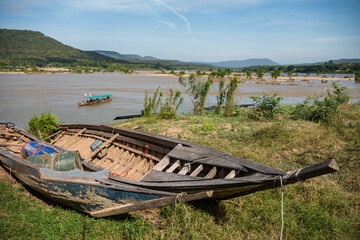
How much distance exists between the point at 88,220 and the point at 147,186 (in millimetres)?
1398

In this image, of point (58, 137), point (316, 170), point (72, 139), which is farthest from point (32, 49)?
point (316, 170)

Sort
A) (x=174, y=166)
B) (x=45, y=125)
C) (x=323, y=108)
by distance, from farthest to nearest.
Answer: (x=323, y=108) → (x=45, y=125) → (x=174, y=166)

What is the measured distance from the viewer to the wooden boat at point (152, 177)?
113 inches

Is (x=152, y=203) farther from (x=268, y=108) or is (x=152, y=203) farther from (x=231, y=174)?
(x=268, y=108)

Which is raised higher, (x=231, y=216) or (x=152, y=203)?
(x=152, y=203)

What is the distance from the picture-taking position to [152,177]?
3.74 metres

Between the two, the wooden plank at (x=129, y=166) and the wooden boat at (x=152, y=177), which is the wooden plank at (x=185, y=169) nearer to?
the wooden boat at (x=152, y=177)

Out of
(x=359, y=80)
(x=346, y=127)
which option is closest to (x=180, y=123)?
(x=346, y=127)

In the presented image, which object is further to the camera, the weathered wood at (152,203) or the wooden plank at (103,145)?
the wooden plank at (103,145)

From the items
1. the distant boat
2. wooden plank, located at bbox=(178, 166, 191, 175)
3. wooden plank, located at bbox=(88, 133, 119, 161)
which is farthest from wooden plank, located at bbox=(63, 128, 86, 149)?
the distant boat

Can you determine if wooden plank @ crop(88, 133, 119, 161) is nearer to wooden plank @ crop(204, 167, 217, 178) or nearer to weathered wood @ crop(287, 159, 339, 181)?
wooden plank @ crop(204, 167, 217, 178)

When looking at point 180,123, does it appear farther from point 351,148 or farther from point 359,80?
point 359,80

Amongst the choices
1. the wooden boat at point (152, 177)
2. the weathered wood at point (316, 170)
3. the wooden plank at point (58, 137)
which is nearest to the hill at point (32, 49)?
the wooden plank at point (58, 137)

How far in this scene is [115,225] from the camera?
3.79 metres
